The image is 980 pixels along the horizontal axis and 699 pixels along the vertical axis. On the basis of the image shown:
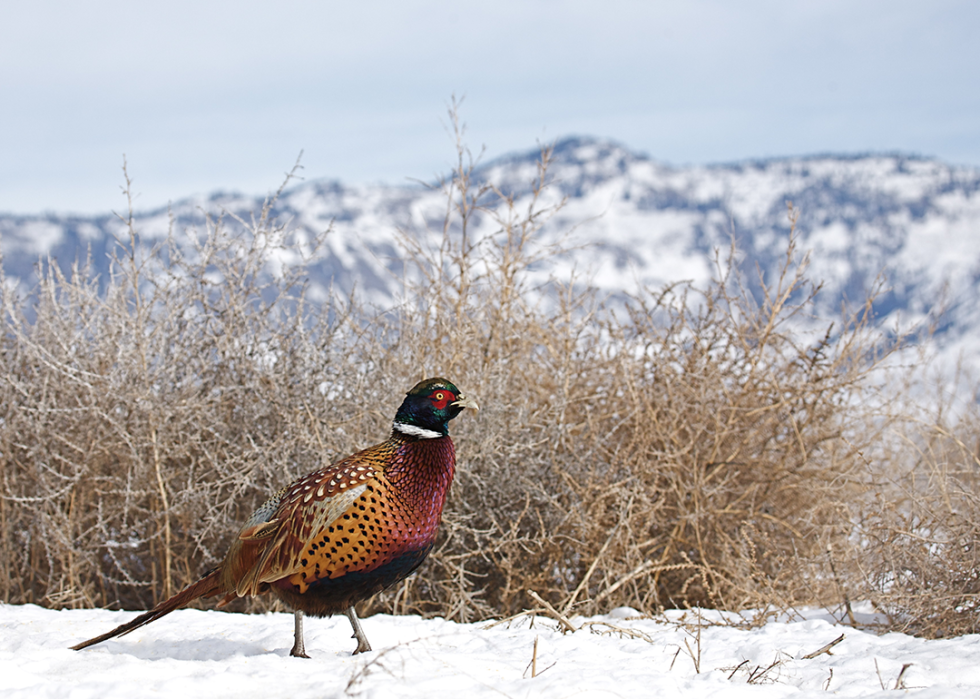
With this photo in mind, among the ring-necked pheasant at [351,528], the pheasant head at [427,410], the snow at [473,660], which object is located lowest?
the snow at [473,660]

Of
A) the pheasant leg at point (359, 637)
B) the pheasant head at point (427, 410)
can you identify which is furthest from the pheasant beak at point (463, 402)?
the pheasant leg at point (359, 637)

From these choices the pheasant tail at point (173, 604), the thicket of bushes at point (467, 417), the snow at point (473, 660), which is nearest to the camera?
the snow at point (473, 660)

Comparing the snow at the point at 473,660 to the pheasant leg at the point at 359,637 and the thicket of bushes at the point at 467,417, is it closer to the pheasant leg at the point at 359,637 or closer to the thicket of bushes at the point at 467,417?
the pheasant leg at the point at 359,637

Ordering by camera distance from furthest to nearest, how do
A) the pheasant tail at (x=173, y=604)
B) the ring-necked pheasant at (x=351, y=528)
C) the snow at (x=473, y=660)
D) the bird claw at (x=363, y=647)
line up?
the bird claw at (x=363, y=647) < the pheasant tail at (x=173, y=604) < the ring-necked pheasant at (x=351, y=528) < the snow at (x=473, y=660)

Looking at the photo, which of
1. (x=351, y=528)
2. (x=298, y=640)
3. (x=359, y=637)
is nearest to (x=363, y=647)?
(x=359, y=637)

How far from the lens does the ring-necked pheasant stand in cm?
344

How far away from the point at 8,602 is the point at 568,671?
14.4ft

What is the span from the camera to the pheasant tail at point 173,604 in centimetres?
355

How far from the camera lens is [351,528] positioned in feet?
11.3

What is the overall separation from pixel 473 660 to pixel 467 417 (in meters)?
2.06

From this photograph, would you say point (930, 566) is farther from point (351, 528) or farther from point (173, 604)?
point (173, 604)

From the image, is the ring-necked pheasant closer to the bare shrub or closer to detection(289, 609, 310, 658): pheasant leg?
detection(289, 609, 310, 658): pheasant leg

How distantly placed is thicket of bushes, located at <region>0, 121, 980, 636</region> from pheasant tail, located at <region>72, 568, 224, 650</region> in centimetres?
157

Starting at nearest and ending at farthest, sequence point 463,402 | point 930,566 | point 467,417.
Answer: point 463,402 < point 930,566 < point 467,417
